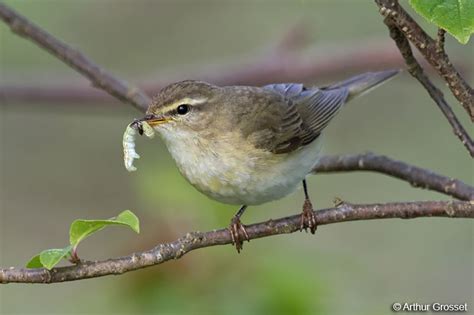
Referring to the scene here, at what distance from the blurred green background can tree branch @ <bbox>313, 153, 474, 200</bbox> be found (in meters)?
1.36

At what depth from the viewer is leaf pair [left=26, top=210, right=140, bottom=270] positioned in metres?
2.88

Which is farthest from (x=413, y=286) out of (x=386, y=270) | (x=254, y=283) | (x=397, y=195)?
(x=254, y=283)

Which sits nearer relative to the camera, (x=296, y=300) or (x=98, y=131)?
(x=296, y=300)

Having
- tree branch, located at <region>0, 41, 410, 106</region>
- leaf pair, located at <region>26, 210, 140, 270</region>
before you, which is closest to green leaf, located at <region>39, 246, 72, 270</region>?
leaf pair, located at <region>26, 210, 140, 270</region>

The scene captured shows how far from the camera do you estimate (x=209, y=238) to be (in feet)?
11.1

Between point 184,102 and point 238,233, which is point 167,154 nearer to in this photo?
point 184,102

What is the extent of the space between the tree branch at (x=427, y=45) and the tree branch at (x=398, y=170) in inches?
29.4

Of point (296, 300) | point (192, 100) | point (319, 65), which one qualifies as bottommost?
point (296, 300)

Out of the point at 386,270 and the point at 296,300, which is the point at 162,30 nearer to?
the point at 386,270

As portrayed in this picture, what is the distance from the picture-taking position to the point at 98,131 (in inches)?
388

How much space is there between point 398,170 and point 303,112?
3.96 feet

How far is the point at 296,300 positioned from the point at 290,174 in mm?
699

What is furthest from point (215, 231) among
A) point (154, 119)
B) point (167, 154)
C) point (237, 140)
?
point (167, 154)

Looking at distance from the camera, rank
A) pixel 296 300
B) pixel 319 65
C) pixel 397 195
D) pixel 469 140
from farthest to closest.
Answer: pixel 397 195 < pixel 319 65 < pixel 296 300 < pixel 469 140
